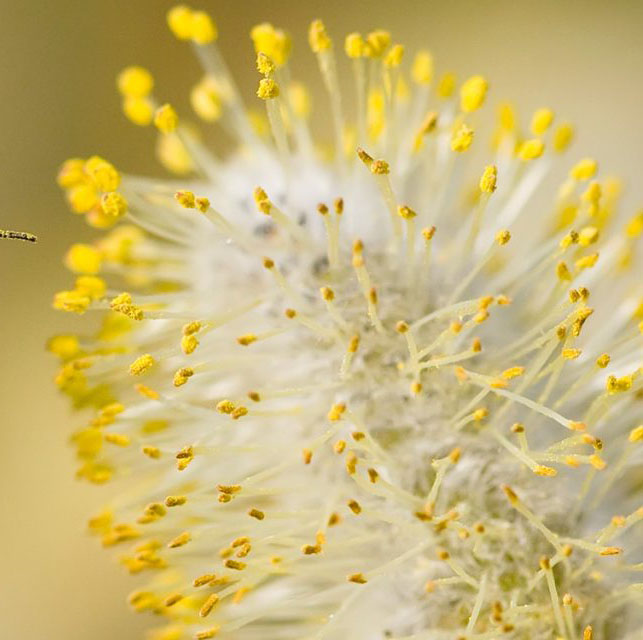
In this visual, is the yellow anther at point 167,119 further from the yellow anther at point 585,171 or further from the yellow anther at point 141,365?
the yellow anther at point 585,171

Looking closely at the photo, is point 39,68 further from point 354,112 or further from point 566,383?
point 566,383

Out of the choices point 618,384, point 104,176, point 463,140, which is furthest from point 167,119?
point 618,384

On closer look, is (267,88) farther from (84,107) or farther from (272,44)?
(84,107)

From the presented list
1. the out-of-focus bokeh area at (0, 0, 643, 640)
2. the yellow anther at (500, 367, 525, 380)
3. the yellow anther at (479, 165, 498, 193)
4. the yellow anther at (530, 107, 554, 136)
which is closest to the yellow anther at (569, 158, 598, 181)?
the yellow anther at (530, 107, 554, 136)

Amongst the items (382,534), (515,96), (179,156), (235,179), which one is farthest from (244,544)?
(515,96)

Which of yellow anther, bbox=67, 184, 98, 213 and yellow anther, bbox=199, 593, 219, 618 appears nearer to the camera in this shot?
yellow anther, bbox=199, 593, 219, 618

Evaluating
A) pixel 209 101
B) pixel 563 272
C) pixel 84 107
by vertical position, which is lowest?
pixel 563 272

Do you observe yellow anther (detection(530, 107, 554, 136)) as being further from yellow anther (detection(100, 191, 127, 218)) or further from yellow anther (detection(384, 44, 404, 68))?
yellow anther (detection(100, 191, 127, 218))
